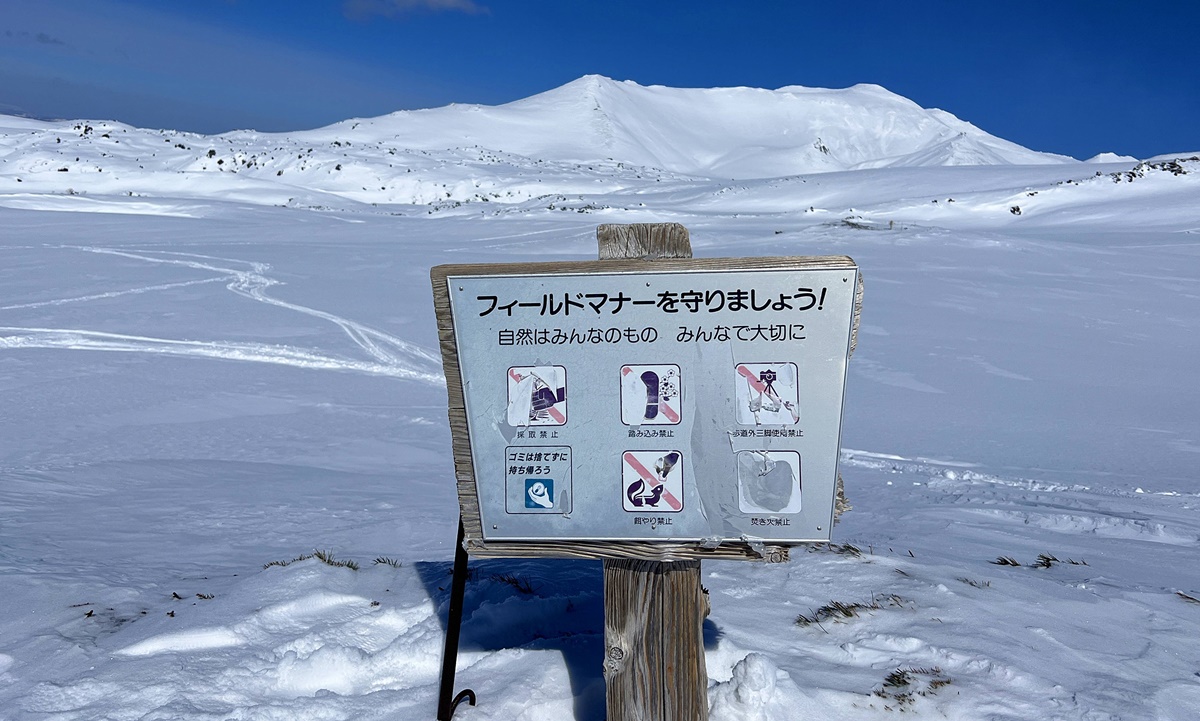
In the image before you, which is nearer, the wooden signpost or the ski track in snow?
the wooden signpost

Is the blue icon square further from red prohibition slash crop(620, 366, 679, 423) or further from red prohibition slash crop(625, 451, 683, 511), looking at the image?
red prohibition slash crop(620, 366, 679, 423)

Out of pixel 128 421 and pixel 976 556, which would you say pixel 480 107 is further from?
pixel 976 556

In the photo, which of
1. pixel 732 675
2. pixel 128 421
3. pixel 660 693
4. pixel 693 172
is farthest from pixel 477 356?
pixel 693 172

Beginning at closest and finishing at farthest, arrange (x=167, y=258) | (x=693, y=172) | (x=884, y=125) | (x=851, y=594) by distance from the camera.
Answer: (x=851, y=594) → (x=167, y=258) → (x=693, y=172) → (x=884, y=125)

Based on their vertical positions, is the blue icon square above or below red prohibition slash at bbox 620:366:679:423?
below

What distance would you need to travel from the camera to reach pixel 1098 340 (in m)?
7.79

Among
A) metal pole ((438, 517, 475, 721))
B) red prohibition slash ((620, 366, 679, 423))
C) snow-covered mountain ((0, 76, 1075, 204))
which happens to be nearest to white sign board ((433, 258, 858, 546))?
red prohibition slash ((620, 366, 679, 423))

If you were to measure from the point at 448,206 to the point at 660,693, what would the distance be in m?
19.3

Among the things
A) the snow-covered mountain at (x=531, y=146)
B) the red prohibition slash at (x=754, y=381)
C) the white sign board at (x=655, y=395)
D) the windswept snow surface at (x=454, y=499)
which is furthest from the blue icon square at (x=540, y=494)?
the snow-covered mountain at (x=531, y=146)

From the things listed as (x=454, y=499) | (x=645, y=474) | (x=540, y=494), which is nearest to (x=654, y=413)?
(x=645, y=474)

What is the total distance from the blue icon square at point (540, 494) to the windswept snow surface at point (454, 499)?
0.67 metres

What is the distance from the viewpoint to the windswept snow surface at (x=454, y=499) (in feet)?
8.20

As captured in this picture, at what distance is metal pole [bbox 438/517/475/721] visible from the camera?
2.32 m

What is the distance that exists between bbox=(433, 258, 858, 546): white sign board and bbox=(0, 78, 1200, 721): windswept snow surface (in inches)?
23.3
